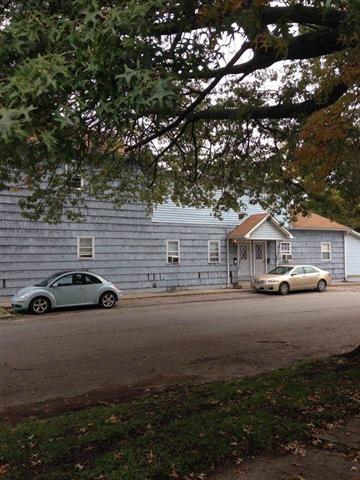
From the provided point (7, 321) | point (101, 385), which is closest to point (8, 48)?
point (101, 385)

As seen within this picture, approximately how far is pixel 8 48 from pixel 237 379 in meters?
5.34

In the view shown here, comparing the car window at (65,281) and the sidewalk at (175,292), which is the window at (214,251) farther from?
the car window at (65,281)

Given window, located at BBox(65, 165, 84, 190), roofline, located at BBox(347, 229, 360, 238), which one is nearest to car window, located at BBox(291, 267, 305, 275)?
roofline, located at BBox(347, 229, 360, 238)

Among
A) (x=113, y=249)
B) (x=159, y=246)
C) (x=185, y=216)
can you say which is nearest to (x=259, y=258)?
(x=185, y=216)

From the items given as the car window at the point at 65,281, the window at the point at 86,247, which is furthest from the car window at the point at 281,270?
the car window at the point at 65,281

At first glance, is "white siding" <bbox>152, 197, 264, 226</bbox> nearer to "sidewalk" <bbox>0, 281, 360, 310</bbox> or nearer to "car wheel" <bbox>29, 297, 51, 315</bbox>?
"sidewalk" <bbox>0, 281, 360, 310</bbox>

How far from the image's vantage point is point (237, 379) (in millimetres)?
7047

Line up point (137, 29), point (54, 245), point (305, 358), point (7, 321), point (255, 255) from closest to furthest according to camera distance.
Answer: point (137, 29) < point (305, 358) < point (7, 321) < point (54, 245) < point (255, 255)

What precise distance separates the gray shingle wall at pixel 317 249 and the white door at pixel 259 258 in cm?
227

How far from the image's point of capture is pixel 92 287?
677 inches

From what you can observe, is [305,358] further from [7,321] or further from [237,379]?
[7,321]

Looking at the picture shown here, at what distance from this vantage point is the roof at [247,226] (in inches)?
1027

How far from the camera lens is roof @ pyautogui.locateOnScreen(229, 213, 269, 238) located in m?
26.1

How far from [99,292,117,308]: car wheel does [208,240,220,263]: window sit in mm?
9374
